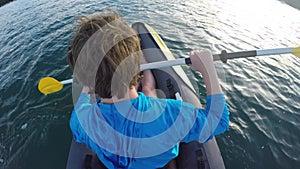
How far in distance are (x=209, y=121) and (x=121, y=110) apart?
23.9 inches

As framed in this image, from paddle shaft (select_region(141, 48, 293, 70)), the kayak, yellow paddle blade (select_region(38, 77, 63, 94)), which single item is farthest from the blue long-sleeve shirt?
yellow paddle blade (select_region(38, 77, 63, 94))

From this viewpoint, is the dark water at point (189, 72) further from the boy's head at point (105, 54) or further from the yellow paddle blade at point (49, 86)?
the boy's head at point (105, 54)

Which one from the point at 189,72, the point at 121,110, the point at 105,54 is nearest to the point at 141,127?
the point at 121,110

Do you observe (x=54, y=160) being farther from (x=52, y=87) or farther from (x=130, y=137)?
(x=130, y=137)

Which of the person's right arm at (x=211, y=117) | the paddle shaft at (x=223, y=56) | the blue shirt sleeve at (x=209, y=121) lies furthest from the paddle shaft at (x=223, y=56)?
the blue shirt sleeve at (x=209, y=121)

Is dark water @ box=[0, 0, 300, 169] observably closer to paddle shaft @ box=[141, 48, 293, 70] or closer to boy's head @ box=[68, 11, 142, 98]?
paddle shaft @ box=[141, 48, 293, 70]

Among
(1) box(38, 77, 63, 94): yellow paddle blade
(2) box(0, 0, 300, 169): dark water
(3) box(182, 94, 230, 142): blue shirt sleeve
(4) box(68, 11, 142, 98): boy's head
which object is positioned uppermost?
(4) box(68, 11, 142, 98): boy's head

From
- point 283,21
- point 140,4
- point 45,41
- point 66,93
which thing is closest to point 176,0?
point 140,4

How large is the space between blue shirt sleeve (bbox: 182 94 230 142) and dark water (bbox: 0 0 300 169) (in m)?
1.39

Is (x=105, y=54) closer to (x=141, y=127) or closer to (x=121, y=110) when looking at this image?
(x=121, y=110)

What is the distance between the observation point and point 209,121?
1.32 metres

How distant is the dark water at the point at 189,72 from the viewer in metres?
2.61

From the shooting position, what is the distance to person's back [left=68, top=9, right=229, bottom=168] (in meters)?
1.08

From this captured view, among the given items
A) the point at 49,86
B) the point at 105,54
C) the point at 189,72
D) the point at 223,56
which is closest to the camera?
the point at 105,54
